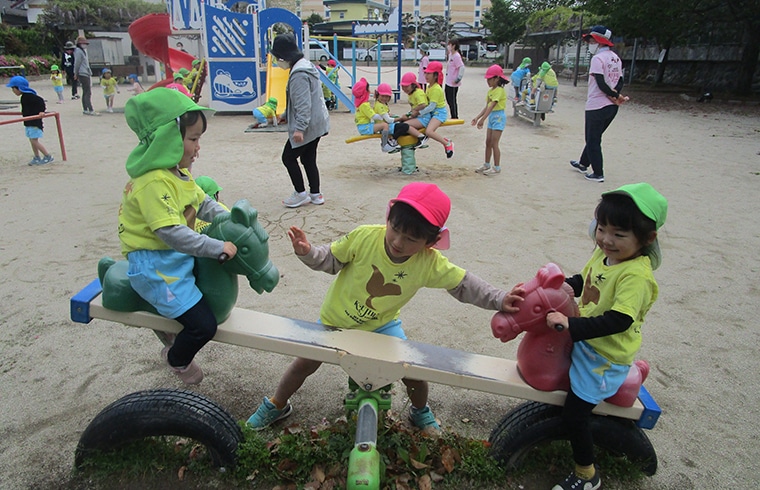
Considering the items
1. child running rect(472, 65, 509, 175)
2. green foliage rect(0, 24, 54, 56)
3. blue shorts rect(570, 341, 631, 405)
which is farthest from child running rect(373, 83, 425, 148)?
green foliage rect(0, 24, 54, 56)

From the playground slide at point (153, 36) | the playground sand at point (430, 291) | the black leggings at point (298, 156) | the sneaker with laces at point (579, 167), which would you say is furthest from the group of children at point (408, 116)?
the playground slide at point (153, 36)

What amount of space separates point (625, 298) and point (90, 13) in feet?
134

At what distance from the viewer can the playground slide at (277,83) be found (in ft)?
39.6

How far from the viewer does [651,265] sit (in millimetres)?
1834

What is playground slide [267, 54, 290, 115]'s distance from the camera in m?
12.1

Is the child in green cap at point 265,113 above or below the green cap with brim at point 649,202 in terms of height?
below

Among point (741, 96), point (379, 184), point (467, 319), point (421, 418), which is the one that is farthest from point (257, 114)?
point (741, 96)

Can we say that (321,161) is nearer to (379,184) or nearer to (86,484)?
(379,184)

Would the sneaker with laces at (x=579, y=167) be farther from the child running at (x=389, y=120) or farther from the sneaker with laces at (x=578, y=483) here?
the sneaker with laces at (x=578, y=483)

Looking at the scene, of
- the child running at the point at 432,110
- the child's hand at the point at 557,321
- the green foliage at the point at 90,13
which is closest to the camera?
the child's hand at the point at 557,321

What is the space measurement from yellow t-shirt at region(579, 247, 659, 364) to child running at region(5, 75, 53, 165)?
814 centimetres

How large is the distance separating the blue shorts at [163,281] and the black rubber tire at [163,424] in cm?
33

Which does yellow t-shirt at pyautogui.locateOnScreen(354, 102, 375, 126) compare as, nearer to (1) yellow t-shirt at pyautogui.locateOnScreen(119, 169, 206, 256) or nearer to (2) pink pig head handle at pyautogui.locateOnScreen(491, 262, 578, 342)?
(1) yellow t-shirt at pyautogui.locateOnScreen(119, 169, 206, 256)

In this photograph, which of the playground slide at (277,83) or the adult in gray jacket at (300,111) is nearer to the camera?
the adult in gray jacket at (300,111)
